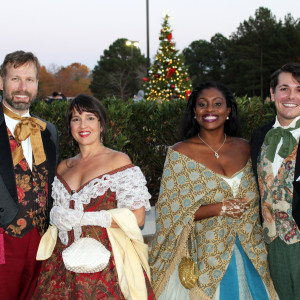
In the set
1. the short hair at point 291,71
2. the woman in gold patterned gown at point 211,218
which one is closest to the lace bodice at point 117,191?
the woman in gold patterned gown at point 211,218

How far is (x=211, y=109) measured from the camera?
3309 mm

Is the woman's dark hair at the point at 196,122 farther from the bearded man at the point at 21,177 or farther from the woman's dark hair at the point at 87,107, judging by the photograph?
the bearded man at the point at 21,177

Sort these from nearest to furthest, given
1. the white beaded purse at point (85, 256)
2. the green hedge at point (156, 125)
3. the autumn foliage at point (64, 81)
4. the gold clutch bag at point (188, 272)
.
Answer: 1. the white beaded purse at point (85, 256)
2. the gold clutch bag at point (188, 272)
3. the green hedge at point (156, 125)
4. the autumn foliage at point (64, 81)

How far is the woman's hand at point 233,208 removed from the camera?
10.2ft

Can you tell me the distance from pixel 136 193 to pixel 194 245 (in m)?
0.74

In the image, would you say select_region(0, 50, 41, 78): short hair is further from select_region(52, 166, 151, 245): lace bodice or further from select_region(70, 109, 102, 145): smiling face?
select_region(52, 166, 151, 245): lace bodice

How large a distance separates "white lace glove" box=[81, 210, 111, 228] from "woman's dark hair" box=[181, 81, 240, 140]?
1.21 meters

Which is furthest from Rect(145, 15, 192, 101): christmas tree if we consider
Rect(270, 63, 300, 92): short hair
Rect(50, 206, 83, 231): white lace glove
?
Rect(50, 206, 83, 231): white lace glove

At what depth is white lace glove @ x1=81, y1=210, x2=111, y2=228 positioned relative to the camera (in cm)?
269

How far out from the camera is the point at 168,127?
585 cm

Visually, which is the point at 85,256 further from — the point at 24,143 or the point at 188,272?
the point at 24,143

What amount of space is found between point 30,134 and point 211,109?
4.57ft

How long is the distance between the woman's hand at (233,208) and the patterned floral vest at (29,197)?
1.32 m

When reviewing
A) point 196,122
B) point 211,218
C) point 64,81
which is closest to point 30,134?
point 196,122
